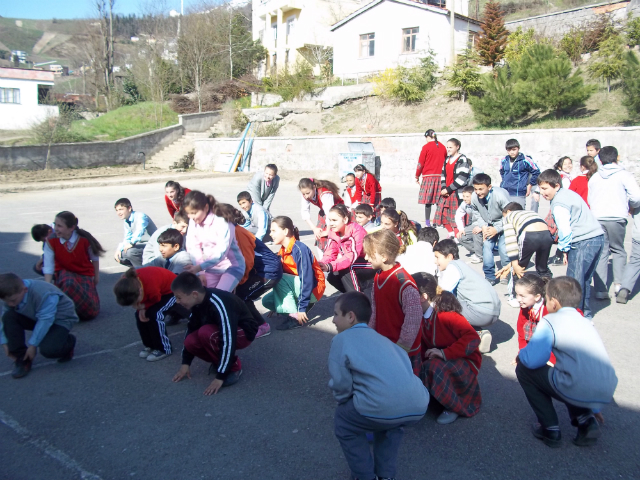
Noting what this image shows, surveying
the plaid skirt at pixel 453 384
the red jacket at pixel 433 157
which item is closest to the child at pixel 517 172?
the red jacket at pixel 433 157

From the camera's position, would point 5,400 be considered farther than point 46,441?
Yes

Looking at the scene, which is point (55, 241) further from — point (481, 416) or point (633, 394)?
point (633, 394)

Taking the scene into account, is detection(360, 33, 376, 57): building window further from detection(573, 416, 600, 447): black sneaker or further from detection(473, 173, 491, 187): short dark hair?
detection(573, 416, 600, 447): black sneaker

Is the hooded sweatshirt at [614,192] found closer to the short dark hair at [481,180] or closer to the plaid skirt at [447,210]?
the short dark hair at [481,180]

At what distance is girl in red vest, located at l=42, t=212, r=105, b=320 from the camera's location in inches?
224

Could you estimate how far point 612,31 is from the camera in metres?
24.5

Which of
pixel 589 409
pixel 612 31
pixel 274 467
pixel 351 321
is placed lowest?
pixel 274 467

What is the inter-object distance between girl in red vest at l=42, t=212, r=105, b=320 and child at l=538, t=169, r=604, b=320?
16.6 ft

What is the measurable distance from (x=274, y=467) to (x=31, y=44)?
13259cm

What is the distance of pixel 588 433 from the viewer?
324 cm

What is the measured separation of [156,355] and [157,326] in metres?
0.29

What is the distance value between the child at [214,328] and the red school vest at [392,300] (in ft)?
3.86

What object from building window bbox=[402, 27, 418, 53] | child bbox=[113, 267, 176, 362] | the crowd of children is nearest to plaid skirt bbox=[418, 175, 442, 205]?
the crowd of children

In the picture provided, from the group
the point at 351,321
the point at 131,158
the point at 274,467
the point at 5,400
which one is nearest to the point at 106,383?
the point at 5,400
